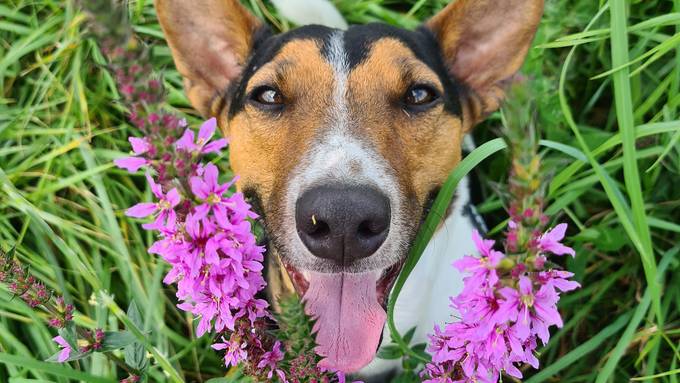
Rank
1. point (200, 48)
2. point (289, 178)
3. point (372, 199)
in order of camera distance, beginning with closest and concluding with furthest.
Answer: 1. point (372, 199)
2. point (289, 178)
3. point (200, 48)

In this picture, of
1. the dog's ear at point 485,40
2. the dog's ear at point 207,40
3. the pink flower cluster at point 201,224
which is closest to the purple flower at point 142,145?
the pink flower cluster at point 201,224

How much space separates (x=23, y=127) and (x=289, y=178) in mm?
2693

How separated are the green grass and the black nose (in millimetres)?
1270

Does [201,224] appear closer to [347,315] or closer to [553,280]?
[553,280]

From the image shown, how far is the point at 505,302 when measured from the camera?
1.62 meters

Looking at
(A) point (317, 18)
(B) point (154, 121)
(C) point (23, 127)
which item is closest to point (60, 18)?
(C) point (23, 127)

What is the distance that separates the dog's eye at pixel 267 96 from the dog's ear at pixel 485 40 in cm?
93

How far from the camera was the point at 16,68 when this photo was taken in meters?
4.77

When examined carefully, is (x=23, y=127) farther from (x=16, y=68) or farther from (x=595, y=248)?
(x=595, y=248)

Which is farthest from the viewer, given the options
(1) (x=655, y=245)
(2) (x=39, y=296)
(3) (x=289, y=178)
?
(1) (x=655, y=245)

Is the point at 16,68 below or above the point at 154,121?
below

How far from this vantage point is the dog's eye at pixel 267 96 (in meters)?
3.09

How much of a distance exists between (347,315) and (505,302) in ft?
4.49

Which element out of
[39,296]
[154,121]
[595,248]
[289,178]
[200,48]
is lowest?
[595,248]
